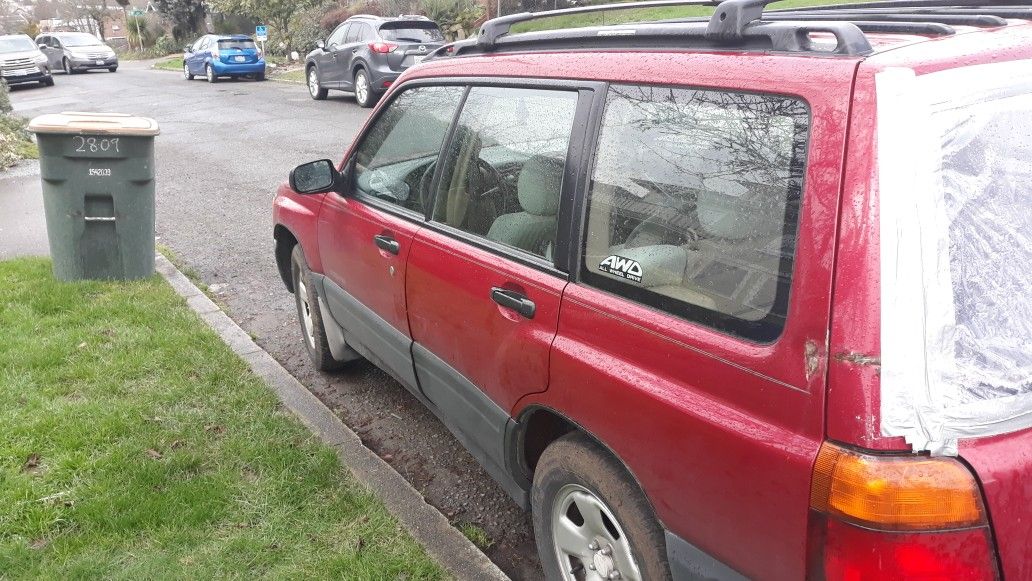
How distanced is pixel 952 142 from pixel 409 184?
88.6 inches

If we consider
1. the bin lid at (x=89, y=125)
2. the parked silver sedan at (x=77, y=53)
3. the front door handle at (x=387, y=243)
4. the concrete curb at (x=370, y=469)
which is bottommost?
the concrete curb at (x=370, y=469)

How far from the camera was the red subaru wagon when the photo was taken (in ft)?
5.17

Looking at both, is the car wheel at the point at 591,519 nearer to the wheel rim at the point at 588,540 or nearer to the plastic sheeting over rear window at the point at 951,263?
the wheel rim at the point at 588,540

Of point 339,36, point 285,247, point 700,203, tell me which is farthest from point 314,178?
point 339,36

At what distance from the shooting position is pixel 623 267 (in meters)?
2.20

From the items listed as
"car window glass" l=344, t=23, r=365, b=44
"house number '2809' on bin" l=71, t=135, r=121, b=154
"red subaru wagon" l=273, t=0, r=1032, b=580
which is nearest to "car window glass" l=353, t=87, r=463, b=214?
"red subaru wagon" l=273, t=0, r=1032, b=580

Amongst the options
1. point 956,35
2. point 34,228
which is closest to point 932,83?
point 956,35

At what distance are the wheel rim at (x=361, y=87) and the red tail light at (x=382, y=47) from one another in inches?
27.5

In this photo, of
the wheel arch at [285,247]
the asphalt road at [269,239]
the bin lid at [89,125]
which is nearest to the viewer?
the asphalt road at [269,239]

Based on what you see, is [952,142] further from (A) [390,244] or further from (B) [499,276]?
(A) [390,244]

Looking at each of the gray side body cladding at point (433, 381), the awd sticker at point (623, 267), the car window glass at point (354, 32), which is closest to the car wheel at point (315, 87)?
the car window glass at point (354, 32)

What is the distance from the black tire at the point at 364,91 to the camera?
16.2 metres

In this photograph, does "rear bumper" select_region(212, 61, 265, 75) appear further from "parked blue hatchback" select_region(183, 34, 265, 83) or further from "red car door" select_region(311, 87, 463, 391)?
"red car door" select_region(311, 87, 463, 391)

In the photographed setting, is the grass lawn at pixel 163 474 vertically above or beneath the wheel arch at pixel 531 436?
beneath
